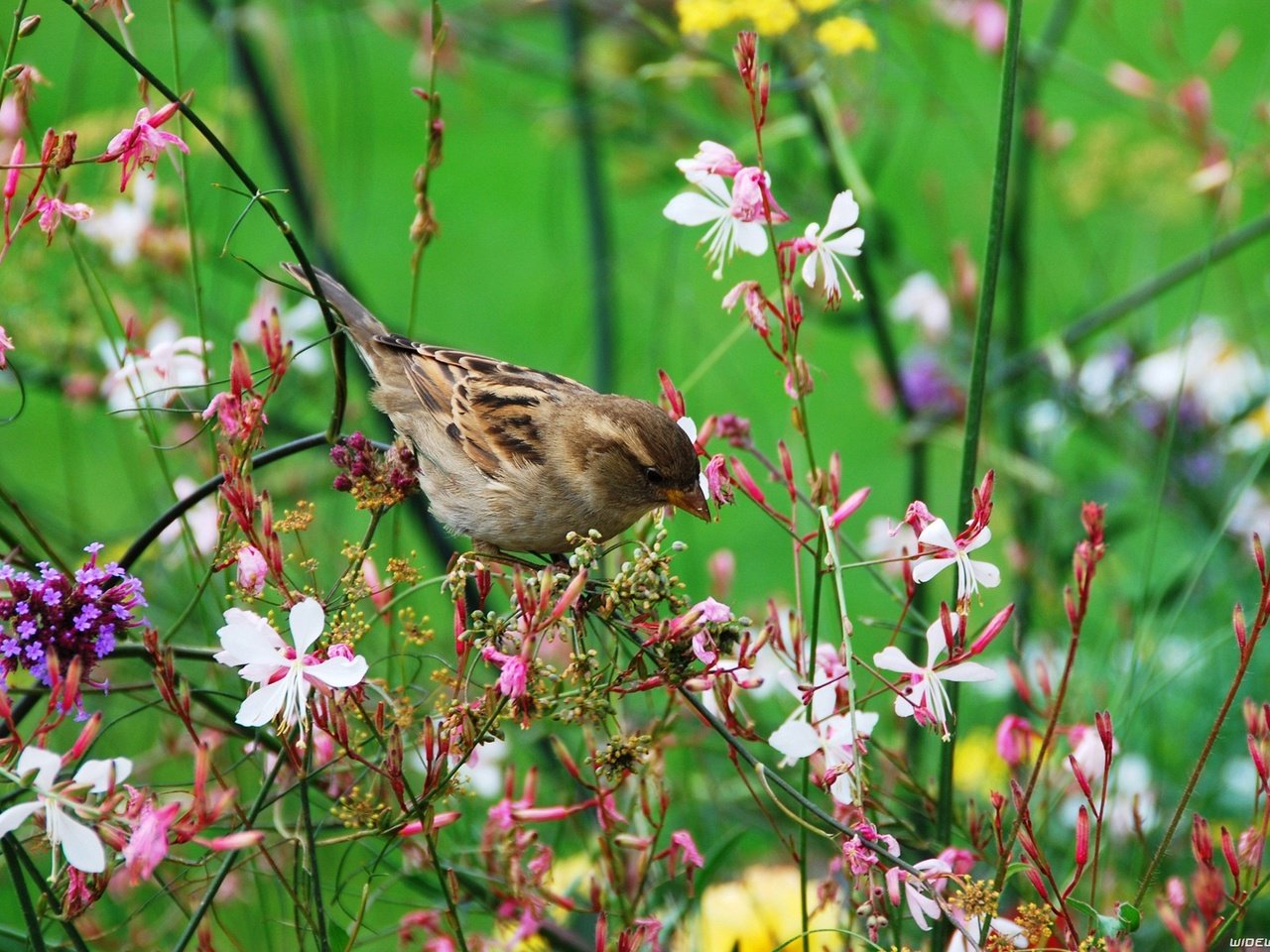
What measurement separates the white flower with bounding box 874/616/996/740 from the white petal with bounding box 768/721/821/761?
0.11 meters

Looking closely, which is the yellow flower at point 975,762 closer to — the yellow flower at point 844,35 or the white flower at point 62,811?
the yellow flower at point 844,35

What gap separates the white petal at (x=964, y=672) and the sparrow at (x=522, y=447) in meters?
0.75

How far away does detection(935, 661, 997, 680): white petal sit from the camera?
1490mm

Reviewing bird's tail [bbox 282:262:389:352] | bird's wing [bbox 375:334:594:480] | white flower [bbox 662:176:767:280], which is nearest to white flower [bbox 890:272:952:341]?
bird's wing [bbox 375:334:594:480]

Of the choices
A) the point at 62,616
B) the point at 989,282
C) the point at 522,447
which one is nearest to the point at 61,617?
the point at 62,616

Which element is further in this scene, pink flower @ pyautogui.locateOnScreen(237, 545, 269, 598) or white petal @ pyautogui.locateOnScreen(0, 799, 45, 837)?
pink flower @ pyautogui.locateOnScreen(237, 545, 269, 598)

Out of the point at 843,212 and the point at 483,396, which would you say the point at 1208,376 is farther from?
the point at 843,212

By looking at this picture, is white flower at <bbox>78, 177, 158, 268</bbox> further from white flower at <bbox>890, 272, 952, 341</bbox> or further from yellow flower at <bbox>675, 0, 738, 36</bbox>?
white flower at <bbox>890, 272, 952, 341</bbox>

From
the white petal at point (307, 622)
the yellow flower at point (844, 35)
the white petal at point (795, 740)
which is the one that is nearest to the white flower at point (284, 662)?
the white petal at point (307, 622)

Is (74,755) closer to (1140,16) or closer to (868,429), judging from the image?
(868,429)

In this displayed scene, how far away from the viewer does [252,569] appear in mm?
1526

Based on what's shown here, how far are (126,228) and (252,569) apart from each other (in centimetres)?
198

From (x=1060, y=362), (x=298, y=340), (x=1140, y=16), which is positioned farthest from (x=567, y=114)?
(x=1140, y=16)

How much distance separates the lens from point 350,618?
1.56 meters
